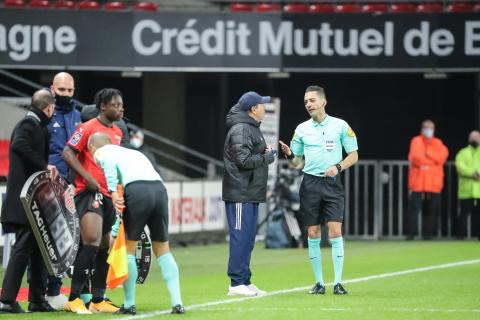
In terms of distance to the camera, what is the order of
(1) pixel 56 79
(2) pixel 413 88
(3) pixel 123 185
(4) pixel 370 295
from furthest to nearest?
(2) pixel 413 88, (4) pixel 370 295, (1) pixel 56 79, (3) pixel 123 185

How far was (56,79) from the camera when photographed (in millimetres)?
13945

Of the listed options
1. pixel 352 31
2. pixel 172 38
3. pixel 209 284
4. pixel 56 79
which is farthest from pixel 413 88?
pixel 56 79

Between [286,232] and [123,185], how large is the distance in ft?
39.7

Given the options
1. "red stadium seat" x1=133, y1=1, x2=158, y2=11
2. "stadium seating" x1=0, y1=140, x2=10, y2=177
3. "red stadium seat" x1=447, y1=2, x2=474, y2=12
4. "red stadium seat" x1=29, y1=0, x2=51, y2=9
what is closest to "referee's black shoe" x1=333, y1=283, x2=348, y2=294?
"stadium seating" x1=0, y1=140, x2=10, y2=177

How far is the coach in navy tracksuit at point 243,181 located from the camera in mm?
14953

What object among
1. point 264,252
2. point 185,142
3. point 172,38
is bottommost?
point 264,252

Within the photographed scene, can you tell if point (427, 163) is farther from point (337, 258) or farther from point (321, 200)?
Answer: point (337, 258)

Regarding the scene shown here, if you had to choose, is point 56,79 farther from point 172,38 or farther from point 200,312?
point 172,38

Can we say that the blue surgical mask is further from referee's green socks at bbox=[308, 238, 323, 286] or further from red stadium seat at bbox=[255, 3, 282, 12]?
referee's green socks at bbox=[308, 238, 323, 286]

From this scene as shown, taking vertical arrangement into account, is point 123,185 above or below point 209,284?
above

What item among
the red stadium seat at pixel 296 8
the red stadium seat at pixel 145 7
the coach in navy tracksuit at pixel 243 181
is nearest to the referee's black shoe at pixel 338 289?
the coach in navy tracksuit at pixel 243 181

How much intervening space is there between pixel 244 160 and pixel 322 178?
2.82ft

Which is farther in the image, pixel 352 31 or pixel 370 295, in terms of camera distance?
pixel 352 31

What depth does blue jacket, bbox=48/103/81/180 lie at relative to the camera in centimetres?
1402
